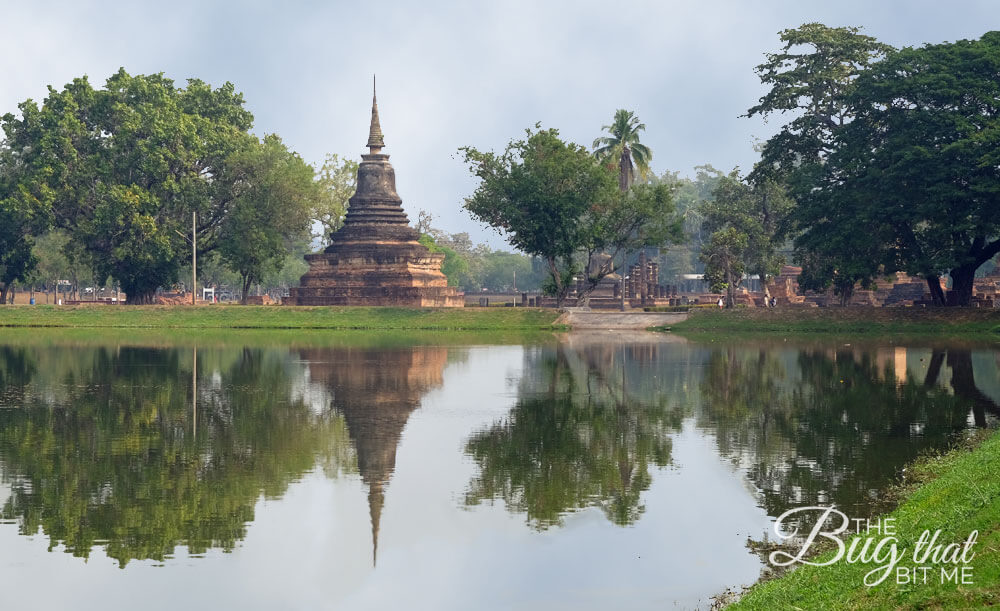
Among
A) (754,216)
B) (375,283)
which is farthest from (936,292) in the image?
(375,283)

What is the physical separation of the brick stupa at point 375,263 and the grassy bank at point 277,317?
7.48m

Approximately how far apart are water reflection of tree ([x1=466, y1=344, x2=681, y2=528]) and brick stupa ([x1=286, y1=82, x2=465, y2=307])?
159ft

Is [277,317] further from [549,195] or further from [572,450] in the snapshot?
[572,450]

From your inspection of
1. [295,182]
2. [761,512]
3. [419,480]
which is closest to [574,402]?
[419,480]

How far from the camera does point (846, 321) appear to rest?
2564 inches

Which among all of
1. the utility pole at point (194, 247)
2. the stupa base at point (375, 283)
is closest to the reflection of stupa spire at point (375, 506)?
the utility pole at point (194, 247)

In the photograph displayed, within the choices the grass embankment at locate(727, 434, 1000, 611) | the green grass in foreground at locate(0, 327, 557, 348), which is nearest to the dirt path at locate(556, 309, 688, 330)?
the green grass in foreground at locate(0, 327, 557, 348)

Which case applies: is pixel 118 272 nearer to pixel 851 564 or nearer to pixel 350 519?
pixel 350 519

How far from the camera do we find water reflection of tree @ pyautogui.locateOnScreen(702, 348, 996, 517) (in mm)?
18547

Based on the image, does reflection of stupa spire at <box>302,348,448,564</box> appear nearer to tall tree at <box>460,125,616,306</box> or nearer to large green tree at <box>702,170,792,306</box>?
tall tree at <box>460,125,616,306</box>

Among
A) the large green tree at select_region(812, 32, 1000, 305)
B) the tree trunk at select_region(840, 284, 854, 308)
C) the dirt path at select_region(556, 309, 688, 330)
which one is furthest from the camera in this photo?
the tree trunk at select_region(840, 284, 854, 308)

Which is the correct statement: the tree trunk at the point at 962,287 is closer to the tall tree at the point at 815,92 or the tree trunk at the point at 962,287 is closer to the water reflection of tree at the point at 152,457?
the tall tree at the point at 815,92

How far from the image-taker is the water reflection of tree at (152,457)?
1585 centimetres

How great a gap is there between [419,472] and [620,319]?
51.8m
